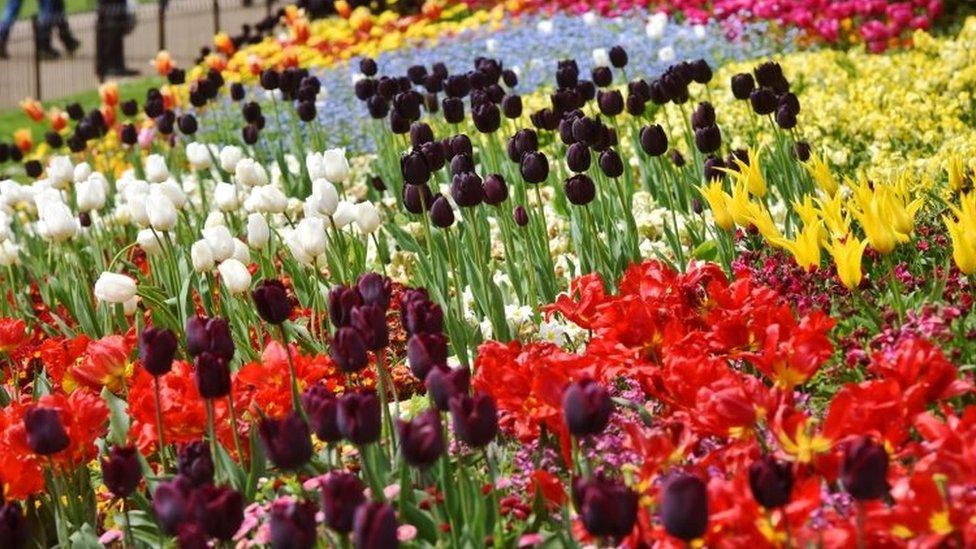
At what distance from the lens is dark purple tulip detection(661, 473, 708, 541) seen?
2.08 meters

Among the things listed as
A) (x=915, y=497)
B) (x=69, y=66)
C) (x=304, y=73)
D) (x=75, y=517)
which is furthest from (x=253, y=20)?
(x=915, y=497)

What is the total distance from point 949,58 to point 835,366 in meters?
4.41

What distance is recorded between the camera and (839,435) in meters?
2.60

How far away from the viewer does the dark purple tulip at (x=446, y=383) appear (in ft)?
8.27

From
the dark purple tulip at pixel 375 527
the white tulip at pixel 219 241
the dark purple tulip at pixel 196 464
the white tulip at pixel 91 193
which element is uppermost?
the dark purple tulip at pixel 375 527

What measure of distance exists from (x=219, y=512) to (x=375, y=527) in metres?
0.31

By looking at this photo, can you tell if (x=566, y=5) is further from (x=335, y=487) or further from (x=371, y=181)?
(x=335, y=487)

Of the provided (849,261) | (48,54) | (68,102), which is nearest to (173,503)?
(849,261)

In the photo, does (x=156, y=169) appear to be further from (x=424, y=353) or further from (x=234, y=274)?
(x=424, y=353)

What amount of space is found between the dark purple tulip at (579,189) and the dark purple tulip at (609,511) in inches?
81.1

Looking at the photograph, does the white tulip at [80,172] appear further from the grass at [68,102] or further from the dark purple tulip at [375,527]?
the grass at [68,102]

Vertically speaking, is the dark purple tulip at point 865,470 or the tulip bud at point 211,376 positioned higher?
the dark purple tulip at point 865,470

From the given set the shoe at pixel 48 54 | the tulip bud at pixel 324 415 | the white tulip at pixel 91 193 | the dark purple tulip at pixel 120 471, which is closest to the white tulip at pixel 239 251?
the white tulip at pixel 91 193

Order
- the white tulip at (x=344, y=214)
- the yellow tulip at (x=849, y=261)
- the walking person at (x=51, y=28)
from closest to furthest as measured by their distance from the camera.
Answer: the yellow tulip at (x=849, y=261) < the white tulip at (x=344, y=214) < the walking person at (x=51, y=28)
